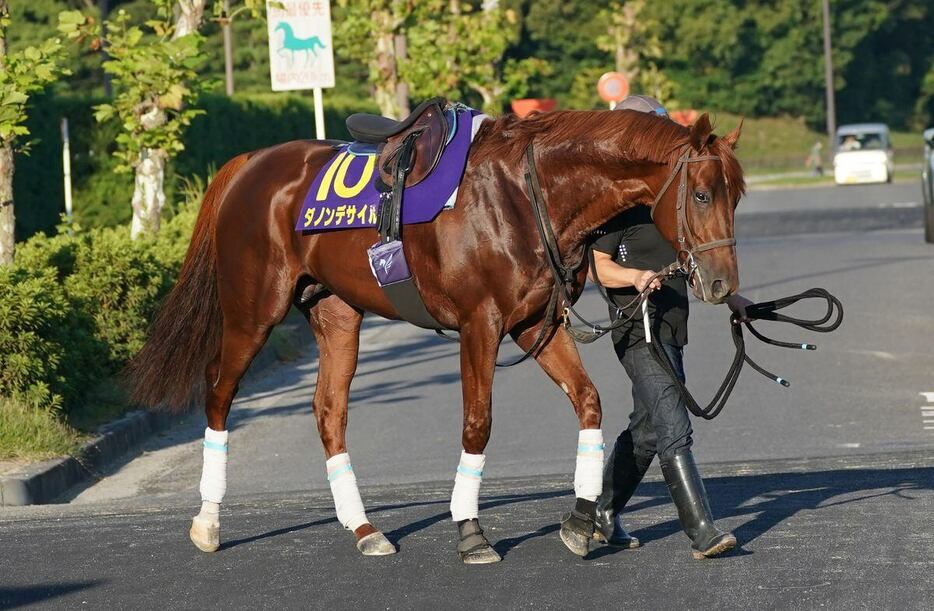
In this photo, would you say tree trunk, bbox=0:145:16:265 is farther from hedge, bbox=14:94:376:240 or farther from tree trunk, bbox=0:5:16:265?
hedge, bbox=14:94:376:240

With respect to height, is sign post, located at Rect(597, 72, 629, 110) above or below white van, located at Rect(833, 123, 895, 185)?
above

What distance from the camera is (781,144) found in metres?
78.1

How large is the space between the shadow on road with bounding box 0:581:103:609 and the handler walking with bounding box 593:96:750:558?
82.6 inches

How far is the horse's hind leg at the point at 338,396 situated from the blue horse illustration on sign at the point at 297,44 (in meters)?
10.3

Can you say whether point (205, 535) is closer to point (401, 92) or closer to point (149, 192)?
point (149, 192)

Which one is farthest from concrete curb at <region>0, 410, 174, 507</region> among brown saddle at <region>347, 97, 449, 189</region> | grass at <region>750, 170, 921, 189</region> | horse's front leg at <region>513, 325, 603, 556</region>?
grass at <region>750, 170, 921, 189</region>

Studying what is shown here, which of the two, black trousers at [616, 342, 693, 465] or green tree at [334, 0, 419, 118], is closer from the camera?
black trousers at [616, 342, 693, 465]

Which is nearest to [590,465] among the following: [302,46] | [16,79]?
[16,79]

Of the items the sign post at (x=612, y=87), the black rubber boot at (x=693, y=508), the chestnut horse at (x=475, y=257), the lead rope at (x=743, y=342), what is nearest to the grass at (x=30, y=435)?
the chestnut horse at (x=475, y=257)

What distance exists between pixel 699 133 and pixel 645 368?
42.3 inches

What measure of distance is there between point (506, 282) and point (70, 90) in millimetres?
51763

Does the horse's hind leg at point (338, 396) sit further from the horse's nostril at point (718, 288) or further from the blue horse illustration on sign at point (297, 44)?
the blue horse illustration on sign at point (297, 44)

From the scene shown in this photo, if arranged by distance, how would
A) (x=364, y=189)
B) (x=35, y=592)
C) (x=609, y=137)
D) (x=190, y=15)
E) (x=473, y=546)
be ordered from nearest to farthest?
(x=35, y=592), (x=609, y=137), (x=473, y=546), (x=364, y=189), (x=190, y=15)

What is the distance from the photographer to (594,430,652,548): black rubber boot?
6660mm
